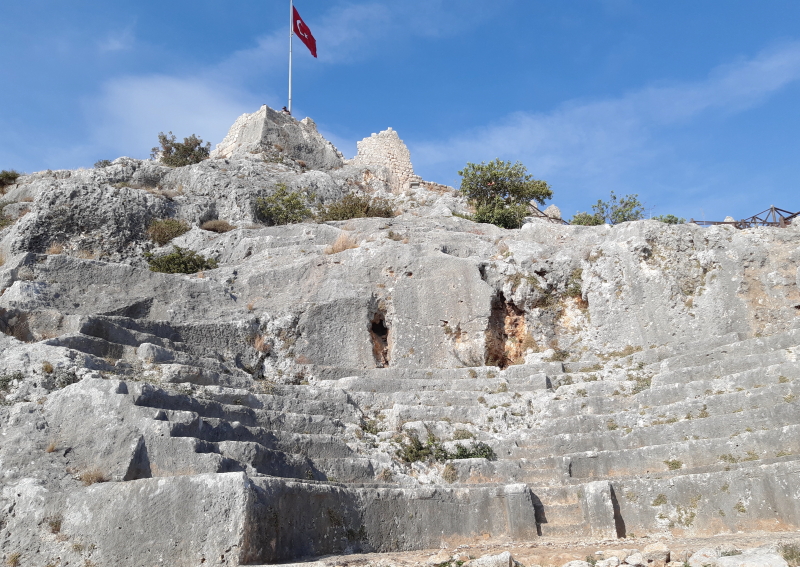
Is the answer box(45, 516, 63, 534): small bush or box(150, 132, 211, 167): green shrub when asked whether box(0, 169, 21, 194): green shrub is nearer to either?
box(150, 132, 211, 167): green shrub

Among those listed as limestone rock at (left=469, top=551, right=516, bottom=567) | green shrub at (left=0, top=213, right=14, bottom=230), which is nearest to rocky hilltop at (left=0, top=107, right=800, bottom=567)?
green shrub at (left=0, top=213, right=14, bottom=230)

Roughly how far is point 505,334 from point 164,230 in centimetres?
1058

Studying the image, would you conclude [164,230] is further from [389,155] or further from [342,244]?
[389,155]

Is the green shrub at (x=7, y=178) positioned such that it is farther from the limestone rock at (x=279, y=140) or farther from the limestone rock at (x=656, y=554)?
the limestone rock at (x=656, y=554)

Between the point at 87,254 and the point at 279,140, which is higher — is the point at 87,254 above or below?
below

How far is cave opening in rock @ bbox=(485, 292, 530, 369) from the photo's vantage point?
1655cm

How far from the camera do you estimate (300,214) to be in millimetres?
25016

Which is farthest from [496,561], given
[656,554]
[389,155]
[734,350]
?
[389,155]

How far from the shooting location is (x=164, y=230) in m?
21.5

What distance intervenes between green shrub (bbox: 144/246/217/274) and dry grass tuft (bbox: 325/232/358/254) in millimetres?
3117

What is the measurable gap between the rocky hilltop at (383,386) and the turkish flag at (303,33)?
70.6 feet

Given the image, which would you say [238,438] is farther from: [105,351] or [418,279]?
[418,279]

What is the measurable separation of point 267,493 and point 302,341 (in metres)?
7.29

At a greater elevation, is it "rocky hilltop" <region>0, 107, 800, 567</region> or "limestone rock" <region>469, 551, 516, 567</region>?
"rocky hilltop" <region>0, 107, 800, 567</region>
